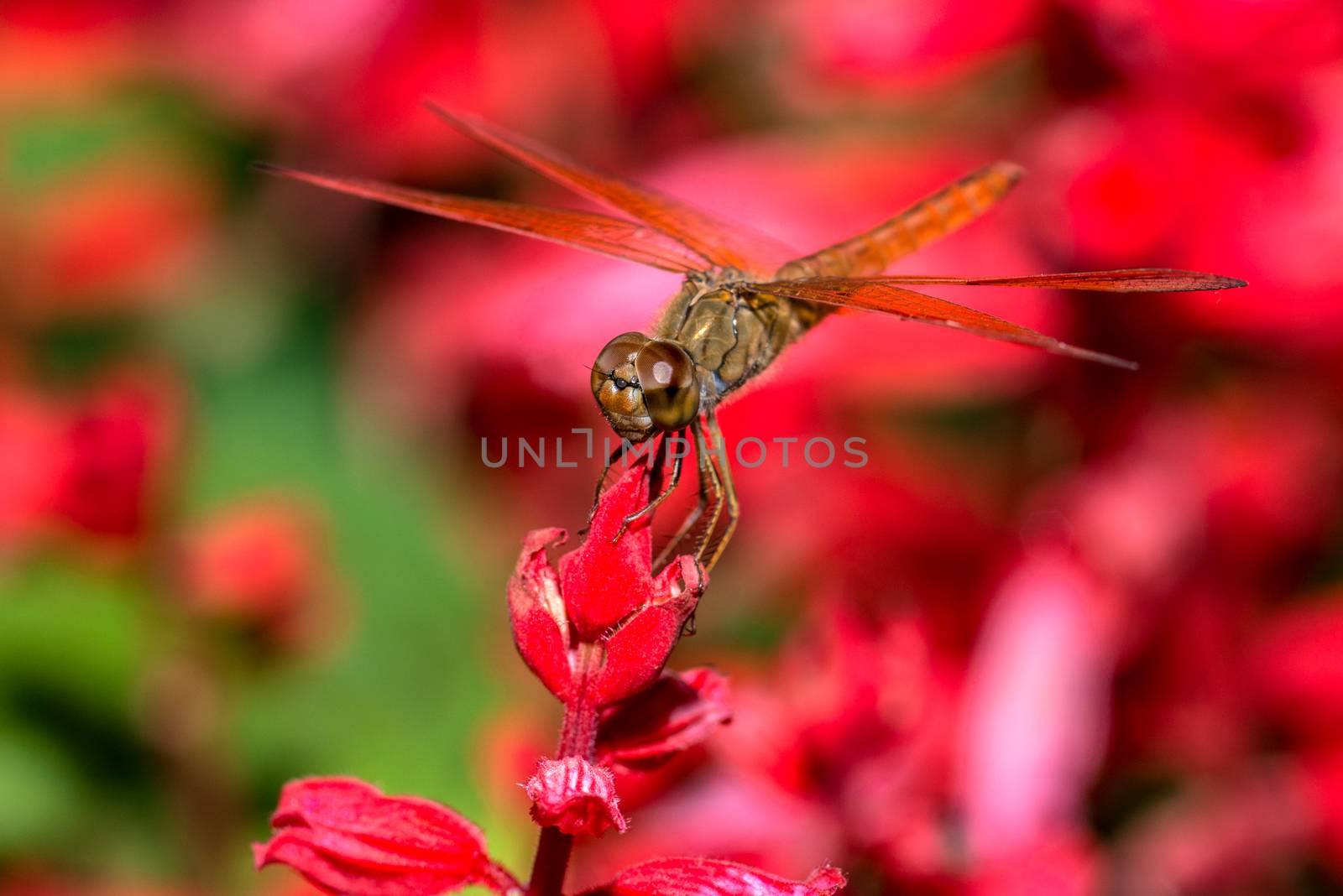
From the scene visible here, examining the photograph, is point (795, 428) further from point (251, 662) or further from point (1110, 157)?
point (251, 662)

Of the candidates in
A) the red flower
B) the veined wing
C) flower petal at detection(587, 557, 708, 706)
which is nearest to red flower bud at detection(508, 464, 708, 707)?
flower petal at detection(587, 557, 708, 706)

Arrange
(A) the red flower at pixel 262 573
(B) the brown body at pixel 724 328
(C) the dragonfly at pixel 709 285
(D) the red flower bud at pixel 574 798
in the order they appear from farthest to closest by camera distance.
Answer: (A) the red flower at pixel 262 573, (B) the brown body at pixel 724 328, (C) the dragonfly at pixel 709 285, (D) the red flower bud at pixel 574 798

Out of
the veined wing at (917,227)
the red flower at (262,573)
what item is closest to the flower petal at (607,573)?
the veined wing at (917,227)

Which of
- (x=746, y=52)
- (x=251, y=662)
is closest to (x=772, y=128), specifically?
(x=746, y=52)

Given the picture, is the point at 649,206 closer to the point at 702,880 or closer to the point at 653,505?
the point at 653,505


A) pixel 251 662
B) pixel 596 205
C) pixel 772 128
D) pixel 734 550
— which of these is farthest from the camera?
pixel 772 128

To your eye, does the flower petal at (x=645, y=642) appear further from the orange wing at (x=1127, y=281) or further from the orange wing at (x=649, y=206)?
the orange wing at (x=649, y=206)

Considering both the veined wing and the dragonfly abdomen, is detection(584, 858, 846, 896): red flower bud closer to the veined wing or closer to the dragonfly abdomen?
the dragonfly abdomen
